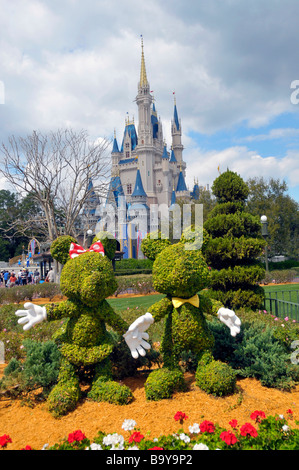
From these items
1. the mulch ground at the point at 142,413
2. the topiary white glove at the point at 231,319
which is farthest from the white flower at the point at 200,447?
the topiary white glove at the point at 231,319

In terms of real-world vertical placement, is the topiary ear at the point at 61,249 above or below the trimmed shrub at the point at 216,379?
above

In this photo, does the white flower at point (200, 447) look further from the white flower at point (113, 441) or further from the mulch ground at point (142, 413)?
the mulch ground at point (142, 413)

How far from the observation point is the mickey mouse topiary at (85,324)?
12.2 ft

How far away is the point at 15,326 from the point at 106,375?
12.3 ft

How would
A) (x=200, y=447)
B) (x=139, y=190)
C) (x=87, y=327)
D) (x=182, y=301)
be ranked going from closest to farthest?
(x=200, y=447) < (x=87, y=327) < (x=182, y=301) < (x=139, y=190)

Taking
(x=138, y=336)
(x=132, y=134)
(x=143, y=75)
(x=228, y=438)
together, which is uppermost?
(x=143, y=75)

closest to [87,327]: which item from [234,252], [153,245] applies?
[153,245]

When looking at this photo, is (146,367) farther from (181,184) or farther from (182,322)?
(181,184)

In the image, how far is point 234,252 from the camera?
22.5 feet

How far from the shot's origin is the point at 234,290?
7.09 metres

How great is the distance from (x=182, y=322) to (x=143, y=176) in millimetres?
50455

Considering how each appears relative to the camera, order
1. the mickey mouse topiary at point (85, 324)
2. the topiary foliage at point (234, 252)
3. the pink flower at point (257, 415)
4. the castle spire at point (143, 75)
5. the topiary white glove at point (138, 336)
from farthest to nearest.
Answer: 1. the castle spire at point (143, 75)
2. the topiary foliage at point (234, 252)
3. the mickey mouse topiary at point (85, 324)
4. the topiary white glove at point (138, 336)
5. the pink flower at point (257, 415)

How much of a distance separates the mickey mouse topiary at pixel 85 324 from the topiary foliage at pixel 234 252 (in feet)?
11.5

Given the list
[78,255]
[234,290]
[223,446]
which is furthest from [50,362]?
[234,290]
